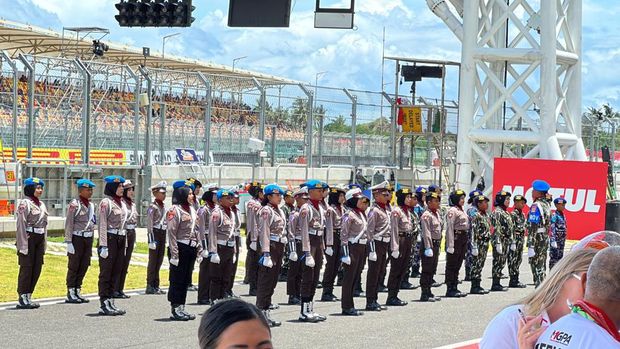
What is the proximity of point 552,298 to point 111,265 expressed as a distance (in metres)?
10.8

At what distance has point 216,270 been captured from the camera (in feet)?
47.8

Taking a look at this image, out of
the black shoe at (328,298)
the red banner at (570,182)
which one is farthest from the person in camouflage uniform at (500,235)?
the red banner at (570,182)

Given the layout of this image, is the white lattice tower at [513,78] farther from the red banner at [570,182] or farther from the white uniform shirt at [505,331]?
the white uniform shirt at [505,331]

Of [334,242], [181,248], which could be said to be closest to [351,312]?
[334,242]

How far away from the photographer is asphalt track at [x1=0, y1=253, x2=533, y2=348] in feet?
38.7

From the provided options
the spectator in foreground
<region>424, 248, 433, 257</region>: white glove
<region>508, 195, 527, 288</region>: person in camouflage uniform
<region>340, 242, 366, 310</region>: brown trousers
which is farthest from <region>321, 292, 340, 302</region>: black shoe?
the spectator in foreground

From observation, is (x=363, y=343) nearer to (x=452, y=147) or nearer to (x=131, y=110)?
(x=131, y=110)

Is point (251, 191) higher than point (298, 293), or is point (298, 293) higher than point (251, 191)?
point (251, 191)

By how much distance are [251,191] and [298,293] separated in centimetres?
272

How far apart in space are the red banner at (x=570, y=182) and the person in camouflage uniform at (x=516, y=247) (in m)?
7.73

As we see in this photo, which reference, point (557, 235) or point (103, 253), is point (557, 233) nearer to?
point (557, 235)

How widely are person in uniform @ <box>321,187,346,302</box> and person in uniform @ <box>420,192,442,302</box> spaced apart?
130 centimetres

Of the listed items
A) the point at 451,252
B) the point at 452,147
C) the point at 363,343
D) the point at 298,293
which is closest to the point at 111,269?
the point at 298,293

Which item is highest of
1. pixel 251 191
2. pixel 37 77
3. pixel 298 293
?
pixel 37 77
